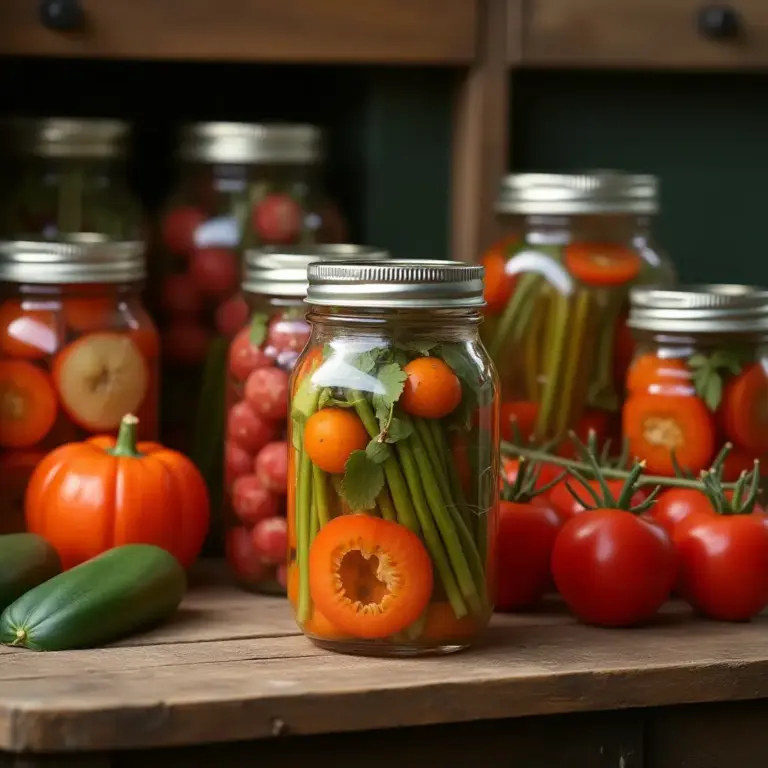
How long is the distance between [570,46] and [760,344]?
43 centimetres

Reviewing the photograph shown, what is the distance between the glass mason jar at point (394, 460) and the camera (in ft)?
3.85

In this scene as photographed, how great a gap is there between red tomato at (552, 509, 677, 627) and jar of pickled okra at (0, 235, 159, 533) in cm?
46

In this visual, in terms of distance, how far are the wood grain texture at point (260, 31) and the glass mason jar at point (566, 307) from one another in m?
0.19

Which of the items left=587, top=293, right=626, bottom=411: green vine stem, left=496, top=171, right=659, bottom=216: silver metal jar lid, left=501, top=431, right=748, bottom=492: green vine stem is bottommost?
left=501, top=431, right=748, bottom=492: green vine stem

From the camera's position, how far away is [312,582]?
121 cm

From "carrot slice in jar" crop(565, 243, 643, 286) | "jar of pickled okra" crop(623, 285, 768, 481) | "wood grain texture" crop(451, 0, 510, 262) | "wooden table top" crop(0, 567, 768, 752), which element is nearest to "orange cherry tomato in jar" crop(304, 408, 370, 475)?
"wooden table top" crop(0, 567, 768, 752)

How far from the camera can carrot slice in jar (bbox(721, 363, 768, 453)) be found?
1432 millimetres

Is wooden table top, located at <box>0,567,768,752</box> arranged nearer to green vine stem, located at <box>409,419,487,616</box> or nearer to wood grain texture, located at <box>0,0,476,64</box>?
green vine stem, located at <box>409,419,487,616</box>

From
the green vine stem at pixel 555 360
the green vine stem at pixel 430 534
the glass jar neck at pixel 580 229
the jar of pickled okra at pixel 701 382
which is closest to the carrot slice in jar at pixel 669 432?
the jar of pickled okra at pixel 701 382

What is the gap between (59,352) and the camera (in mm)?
1467

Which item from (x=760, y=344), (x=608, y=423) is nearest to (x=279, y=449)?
(x=608, y=423)

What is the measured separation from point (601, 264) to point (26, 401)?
0.58 meters

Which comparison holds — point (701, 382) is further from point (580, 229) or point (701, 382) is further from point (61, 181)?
point (61, 181)

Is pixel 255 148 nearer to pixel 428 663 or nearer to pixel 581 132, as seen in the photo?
pixel 581 132
